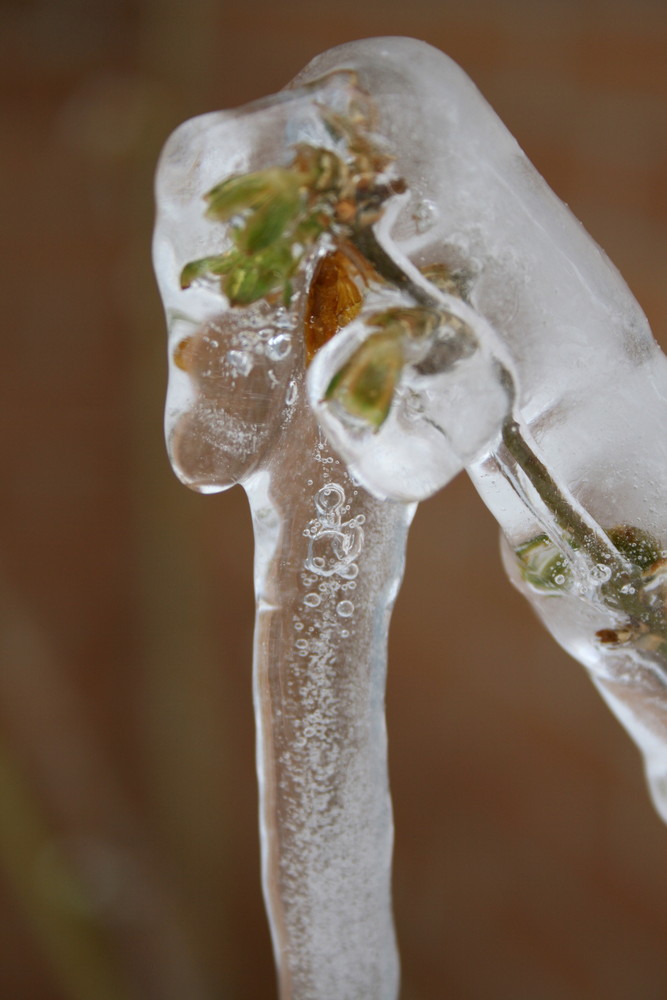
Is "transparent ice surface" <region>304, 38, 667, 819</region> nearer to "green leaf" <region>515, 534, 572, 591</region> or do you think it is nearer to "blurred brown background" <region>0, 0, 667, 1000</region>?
"green leaf" <region>515, 534, 572, 591</region>

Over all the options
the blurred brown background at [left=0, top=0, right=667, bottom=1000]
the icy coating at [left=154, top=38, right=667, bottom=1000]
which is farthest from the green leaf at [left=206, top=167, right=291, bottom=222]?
the blurred brown background at [left=0, top=0, right=667, bottom=1000]

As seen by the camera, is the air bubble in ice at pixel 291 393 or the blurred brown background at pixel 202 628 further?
the blurred brown background at pixel 202 628

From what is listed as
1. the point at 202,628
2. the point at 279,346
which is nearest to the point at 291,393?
the point at 279,346

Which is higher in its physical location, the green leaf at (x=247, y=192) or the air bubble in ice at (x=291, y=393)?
the green leaf at (x=247, y=192)

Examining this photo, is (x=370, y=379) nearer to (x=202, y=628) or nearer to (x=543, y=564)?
(x=543, y=564)

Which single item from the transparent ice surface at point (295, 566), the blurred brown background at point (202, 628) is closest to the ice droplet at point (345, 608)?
the transparent ice surface at point (295, 566)

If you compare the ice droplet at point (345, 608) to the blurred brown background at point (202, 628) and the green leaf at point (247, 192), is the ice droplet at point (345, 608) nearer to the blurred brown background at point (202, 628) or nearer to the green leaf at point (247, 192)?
the green leaf at point (247, 192)
